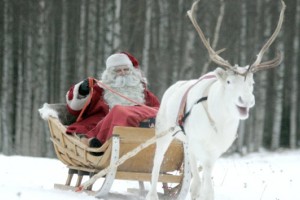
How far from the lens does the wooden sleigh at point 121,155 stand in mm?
5852

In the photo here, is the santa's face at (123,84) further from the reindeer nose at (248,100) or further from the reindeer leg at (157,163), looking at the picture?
the reindeer nose at (248,100)

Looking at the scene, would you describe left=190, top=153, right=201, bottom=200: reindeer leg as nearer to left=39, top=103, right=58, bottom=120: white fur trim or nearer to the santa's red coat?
the santa's red coat

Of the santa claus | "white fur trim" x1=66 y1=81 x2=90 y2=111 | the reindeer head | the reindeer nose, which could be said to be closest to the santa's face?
the santa claus

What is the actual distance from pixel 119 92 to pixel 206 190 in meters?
2.77

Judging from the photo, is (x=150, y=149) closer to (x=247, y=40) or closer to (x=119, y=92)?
(x=119, y=92)

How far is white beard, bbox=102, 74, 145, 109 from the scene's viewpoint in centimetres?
716

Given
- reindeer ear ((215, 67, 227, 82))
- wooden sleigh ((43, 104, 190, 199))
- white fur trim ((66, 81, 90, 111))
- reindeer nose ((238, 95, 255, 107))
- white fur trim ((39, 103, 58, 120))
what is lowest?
wooden sleigh ((43, 104, 190, 199))

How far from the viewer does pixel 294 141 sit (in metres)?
20.1

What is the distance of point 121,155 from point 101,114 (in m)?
1.25

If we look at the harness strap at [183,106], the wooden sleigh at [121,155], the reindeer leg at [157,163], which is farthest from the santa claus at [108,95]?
the harness strap at [183,106]

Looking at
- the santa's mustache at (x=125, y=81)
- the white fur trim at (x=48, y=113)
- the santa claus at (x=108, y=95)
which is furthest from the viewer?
the santa's mustache at (x=125, y=81)

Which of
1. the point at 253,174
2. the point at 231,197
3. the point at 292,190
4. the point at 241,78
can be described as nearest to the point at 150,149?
the point at 231,197

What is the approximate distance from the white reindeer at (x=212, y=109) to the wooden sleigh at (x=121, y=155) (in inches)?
20.1

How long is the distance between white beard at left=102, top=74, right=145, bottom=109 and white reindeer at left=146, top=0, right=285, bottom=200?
163 cm
